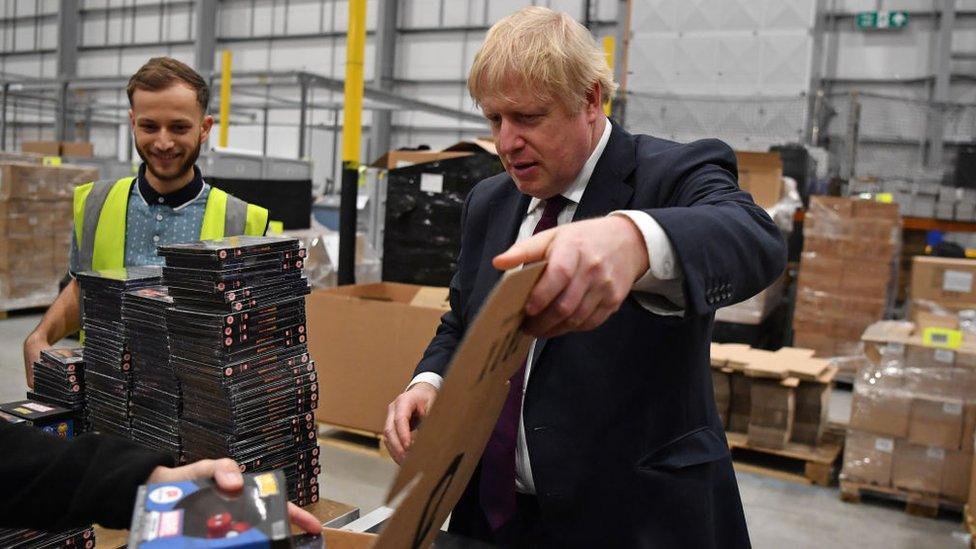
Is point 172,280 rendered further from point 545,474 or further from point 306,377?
point 545,474

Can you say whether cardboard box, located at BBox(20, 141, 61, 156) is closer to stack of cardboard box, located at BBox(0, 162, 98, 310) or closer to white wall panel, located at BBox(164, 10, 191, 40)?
stack of cardboard box, located at BBox(0, 162, 98, 310)

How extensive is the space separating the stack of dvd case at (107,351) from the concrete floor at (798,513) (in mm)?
2034

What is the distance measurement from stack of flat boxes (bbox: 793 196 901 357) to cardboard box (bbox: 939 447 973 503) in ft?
7.38

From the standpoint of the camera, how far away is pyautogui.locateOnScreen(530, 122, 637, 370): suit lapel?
4.35 feet

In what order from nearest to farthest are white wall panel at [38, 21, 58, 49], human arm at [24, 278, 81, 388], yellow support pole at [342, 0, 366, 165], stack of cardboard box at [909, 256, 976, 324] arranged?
human arm at [24, 278, 81, 388] → yellow support pole at [342, 0, 366, 165] → stack of cardboard box at [909, 256, 976, 324] → white wall panel at [38, 21, 58, 49]

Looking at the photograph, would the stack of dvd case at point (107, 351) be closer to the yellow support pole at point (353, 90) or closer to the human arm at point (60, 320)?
the human arm at point (60, 320)

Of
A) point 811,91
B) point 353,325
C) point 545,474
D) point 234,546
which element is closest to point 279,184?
point 353,325

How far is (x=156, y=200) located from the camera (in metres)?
2.18

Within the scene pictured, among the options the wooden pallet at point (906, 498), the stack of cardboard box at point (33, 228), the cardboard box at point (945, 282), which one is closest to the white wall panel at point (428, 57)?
the stack of cardboard box at point (33, 228)

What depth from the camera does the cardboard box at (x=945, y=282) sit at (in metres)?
4.69

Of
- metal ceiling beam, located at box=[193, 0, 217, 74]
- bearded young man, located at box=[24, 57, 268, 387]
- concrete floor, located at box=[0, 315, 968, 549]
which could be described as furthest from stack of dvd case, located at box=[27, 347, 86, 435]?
metal ceiling beam, located at box=[193, 0, 217, 74]

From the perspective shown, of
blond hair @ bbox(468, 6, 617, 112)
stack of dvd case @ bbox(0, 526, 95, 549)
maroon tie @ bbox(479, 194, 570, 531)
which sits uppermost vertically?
blond hair @ bbox(468, 6, 617, 112)

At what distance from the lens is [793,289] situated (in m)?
6.57

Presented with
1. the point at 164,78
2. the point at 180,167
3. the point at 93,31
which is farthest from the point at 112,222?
the point at 93,31
